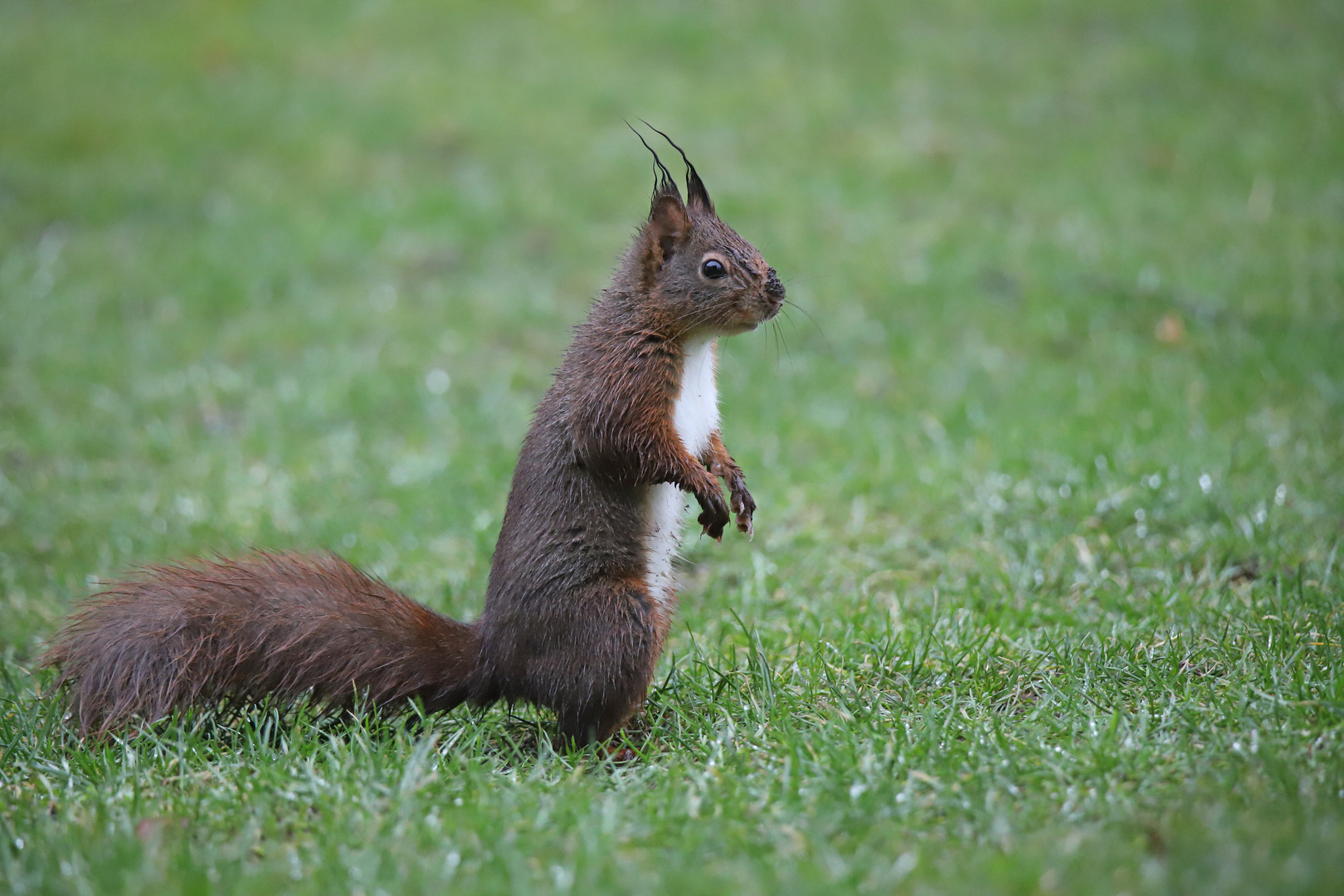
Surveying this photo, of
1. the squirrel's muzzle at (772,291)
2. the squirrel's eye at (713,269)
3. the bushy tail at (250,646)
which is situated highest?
the squirrel's eye at (713,269)

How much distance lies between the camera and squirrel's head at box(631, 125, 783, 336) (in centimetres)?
332

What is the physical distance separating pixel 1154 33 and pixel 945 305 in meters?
5.39

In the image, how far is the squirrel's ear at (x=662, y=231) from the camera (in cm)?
335

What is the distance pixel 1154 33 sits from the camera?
11.2 m

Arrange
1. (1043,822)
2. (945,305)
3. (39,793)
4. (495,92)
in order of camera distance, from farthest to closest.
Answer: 1. (495,92)
2. (945,305)
3. (39,793)
4. (1043,822)

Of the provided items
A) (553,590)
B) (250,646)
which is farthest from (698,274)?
(250,646)

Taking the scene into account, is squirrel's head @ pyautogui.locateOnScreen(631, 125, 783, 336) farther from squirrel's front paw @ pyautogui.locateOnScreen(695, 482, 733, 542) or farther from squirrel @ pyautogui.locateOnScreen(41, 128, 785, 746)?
squirrel's front paw @ pyautogui.locateOnScreen(695, 482, 733, 542)

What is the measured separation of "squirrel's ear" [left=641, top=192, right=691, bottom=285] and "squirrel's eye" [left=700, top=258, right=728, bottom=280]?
4.4 inches

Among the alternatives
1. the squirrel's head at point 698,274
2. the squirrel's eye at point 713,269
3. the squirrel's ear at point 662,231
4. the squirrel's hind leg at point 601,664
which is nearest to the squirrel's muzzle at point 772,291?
the squirrel's head at point 698,274

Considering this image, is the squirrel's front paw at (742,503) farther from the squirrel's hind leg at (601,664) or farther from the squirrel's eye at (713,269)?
the squirrel's eye at (713,269)

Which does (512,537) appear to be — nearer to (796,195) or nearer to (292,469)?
(292,469)

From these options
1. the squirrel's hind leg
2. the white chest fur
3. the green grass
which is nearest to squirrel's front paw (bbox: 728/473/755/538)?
the white chest fur

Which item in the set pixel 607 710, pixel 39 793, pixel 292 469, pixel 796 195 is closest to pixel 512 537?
pixel 607 710

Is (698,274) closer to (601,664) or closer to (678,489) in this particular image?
(678,489)
